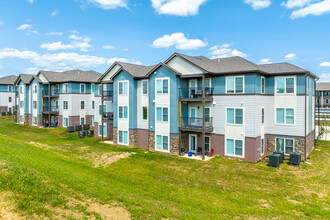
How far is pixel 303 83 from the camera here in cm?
2014

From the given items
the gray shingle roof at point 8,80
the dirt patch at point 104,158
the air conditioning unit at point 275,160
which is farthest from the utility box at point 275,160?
the gray shingle roof at point 8,80

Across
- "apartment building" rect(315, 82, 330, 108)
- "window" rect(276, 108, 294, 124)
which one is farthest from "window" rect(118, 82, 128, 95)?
"apartment building" rect(315, 82, 330, 108)

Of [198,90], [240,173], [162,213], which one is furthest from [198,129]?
[162,213]

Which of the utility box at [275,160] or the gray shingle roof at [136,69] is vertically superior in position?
the gray shingle roof at [136,69]

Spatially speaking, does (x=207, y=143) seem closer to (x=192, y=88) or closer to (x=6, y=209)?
(x=192, y=88)

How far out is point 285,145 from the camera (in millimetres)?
21266

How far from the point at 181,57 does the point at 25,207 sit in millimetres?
17710

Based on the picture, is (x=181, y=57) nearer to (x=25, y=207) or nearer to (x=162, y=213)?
(x=162, y=213)

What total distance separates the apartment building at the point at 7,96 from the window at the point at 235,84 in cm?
5954

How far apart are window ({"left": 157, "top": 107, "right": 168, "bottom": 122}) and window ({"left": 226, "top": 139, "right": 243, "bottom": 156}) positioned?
6.67m

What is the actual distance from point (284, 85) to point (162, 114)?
12.2m

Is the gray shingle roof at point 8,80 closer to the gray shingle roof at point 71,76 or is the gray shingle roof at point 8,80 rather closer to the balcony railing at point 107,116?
the gray shingle roof at point 71,76

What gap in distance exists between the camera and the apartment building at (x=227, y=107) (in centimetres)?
2017

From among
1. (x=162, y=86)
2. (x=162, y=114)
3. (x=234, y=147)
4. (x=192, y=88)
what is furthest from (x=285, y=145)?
(x=162, y=86)
